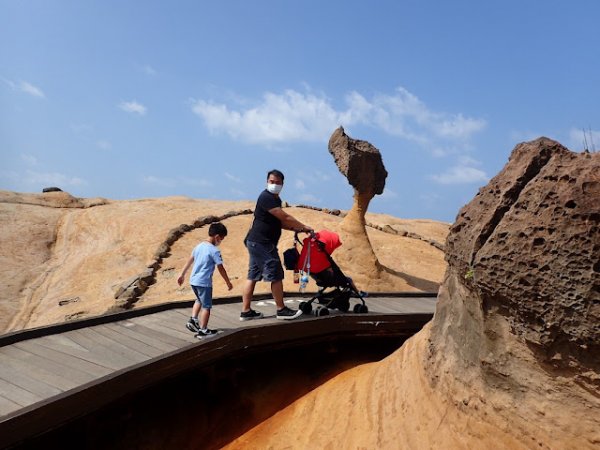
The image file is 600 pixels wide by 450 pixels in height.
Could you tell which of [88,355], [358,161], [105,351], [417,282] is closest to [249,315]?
[105,351]

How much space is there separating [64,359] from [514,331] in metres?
3.14

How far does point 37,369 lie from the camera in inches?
133

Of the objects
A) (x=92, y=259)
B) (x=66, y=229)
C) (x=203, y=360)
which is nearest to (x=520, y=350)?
(x=203, y=360)

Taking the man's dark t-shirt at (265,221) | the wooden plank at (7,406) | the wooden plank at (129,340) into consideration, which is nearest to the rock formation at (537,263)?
the man's dark t-shirt at (265,221)

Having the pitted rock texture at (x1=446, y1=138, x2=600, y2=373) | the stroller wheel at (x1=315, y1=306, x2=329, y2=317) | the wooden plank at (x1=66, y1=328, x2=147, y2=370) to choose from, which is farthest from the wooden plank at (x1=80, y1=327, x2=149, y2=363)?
the pitted rock texture at (x1=446, y1=138, x2=600, y2=373)

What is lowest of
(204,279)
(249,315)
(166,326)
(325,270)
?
(166,326)

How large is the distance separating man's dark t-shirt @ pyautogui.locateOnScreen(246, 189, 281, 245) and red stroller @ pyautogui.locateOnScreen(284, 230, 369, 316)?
0.31 metres

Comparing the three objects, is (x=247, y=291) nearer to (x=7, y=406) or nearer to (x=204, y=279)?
(x=204, y=279)

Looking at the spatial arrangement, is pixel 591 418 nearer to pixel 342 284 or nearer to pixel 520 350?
pixel 520 350

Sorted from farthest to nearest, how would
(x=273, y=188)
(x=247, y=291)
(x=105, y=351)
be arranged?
(x=247, y=291) → (x=273, y=188) → (x=105, y=351)

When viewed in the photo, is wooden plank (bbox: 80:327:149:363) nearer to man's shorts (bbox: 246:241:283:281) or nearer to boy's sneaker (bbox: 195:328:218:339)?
boy's sneaker (bbox: 195:328:218:339)

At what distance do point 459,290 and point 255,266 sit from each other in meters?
2.09

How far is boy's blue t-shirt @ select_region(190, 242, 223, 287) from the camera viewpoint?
13.6ft

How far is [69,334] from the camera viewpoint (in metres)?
4.15
